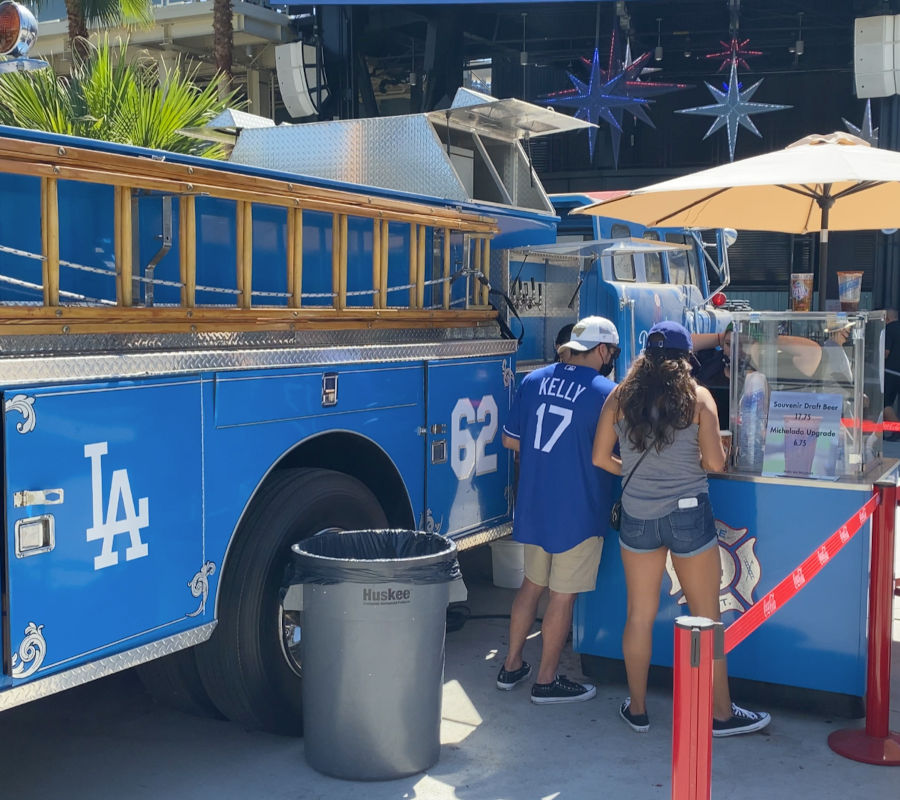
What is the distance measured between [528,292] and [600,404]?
97.8 inches

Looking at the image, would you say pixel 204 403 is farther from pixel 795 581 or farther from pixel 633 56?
pixel 633 56

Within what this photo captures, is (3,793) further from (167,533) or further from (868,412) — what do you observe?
(868,412)

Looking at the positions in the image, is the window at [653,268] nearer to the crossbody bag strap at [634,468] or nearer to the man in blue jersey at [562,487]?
the man in blue jersey at [562,487]

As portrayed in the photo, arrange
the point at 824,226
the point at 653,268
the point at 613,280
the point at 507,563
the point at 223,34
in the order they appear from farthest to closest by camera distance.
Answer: the point at 223,34 → the point at 653,268 → the point at 613,280 → the point at 507,563 → the point at 824,226

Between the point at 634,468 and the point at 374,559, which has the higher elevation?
the point at 634,468

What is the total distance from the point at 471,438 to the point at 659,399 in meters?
1.53

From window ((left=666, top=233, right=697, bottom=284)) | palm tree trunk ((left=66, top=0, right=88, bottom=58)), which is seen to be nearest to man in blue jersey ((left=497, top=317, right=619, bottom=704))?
window ((left=666, top=233, right=697, bottom=284))

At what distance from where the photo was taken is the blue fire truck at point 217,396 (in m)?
3.49

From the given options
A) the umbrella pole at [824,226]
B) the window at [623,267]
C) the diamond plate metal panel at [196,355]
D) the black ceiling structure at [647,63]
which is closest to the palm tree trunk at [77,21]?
the black ceiling structure at [647,63]

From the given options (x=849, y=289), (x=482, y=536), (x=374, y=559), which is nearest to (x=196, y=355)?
(x=374, y=559)

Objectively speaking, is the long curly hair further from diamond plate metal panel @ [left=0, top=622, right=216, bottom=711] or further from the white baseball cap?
diamond plate metal panel @ [left=0, top=622, right=216, bottom=711]

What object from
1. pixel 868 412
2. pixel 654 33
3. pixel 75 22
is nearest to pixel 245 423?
pixel 868 412

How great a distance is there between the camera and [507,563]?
7223mm

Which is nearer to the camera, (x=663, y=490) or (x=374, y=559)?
(x=374, y=559)
